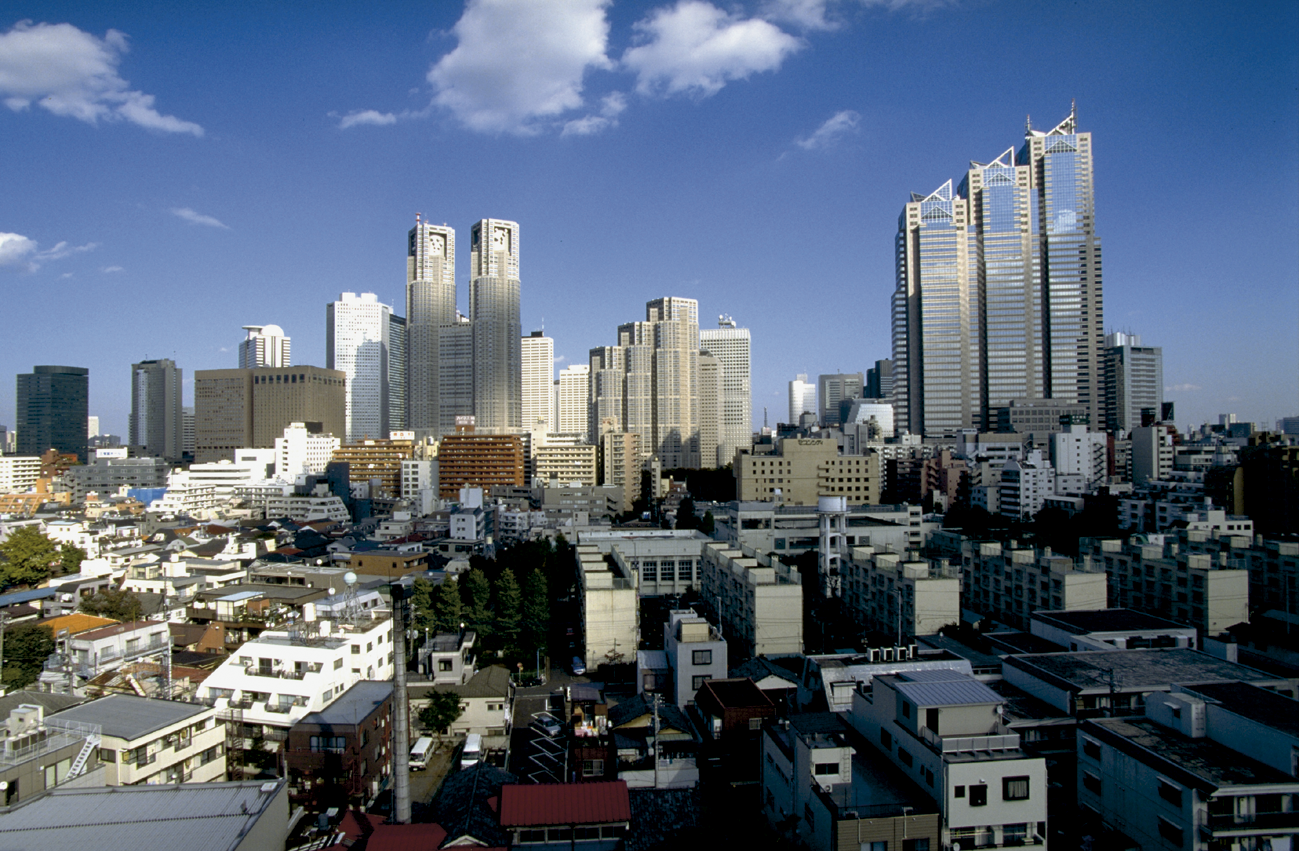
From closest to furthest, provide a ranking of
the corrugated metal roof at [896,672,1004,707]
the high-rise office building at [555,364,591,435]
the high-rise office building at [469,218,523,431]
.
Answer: the corrugated metal roof at [896,672,1004,707]
the high-rise office building at [469,218,523,431]
the high-rise office building at [555,364,591,435]

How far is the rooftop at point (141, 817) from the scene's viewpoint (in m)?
5.97

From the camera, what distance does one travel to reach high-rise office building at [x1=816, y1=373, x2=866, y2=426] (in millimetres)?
78750

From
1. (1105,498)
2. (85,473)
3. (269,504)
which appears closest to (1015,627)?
(1105,498)

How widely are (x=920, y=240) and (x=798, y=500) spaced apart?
21.1 metres

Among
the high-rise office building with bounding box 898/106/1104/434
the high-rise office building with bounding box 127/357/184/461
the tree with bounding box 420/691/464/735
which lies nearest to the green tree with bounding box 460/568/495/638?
the tree with bounding box 420/691/464/735

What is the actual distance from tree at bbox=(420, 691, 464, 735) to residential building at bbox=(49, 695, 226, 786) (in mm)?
2295

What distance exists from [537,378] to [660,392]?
11.1 metres

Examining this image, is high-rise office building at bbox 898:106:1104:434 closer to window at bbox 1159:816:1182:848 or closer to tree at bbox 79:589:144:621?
tree at bbox 79:589:144:621

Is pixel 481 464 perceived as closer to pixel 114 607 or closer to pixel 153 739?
pixel 114 607

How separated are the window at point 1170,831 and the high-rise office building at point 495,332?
43810 mm

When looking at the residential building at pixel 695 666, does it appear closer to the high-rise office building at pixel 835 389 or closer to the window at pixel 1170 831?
the window at pixel 1170 831

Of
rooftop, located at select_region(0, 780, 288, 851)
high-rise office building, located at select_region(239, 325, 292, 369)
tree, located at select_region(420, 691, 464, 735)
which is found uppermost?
high-rise office building, located at select_region(239, 325, 292, 369)

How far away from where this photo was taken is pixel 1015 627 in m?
14.9

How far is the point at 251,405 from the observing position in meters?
52.1
